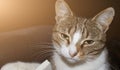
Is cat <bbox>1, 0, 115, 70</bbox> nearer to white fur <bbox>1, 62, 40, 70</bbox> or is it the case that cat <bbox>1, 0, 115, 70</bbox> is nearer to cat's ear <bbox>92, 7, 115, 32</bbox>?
cat's ear <bbox>92, 7, 115, 32</bbox>

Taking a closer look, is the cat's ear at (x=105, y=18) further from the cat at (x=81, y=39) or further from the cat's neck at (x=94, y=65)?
the cat's neck at (x=94, y=65)

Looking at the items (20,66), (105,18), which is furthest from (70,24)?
(20,66)

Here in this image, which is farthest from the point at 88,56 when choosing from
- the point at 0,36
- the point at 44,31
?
the point at 0,36

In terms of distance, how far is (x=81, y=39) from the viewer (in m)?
0.87

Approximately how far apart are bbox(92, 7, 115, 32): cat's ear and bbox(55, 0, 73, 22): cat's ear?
0.33 ft

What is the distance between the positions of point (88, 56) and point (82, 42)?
5cm

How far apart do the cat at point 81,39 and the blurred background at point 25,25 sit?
108mm

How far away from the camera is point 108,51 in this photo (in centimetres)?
98

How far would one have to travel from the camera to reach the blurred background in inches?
40.5

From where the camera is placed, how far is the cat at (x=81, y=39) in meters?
0.86

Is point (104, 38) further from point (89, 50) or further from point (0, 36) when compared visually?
point (0, 36)

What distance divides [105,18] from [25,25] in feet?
1.14

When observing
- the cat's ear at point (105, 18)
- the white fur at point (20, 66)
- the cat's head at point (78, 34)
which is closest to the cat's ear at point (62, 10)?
the cat's head at point (78, 34)

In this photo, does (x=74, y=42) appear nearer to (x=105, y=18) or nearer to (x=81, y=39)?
(x=81, y=39)
